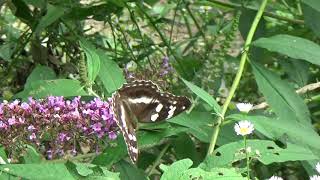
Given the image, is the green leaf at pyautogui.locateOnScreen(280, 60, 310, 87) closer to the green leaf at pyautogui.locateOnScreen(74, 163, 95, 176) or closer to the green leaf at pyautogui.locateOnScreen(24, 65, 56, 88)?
the green leaf at pyautogui.locateOnScreen(24, 65, 56, 88)

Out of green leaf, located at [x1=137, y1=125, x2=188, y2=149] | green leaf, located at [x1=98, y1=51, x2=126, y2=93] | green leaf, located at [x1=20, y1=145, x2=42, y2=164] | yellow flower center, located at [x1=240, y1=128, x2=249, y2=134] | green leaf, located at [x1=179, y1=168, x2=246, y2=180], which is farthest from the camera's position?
green leaf, located at [x1=98, y1=51, x2=126, y2=93]

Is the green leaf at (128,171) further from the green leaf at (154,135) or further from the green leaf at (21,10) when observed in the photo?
the green leaf at (21,10)

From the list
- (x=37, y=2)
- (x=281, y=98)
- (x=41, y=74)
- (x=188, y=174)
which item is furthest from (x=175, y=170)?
(x=37, y=2)

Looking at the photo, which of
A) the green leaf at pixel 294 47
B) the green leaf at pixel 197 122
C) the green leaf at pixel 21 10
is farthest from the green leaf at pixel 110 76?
the green leaf at pixel 21 10

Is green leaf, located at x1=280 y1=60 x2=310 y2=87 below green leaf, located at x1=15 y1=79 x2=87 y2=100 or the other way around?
the other way around

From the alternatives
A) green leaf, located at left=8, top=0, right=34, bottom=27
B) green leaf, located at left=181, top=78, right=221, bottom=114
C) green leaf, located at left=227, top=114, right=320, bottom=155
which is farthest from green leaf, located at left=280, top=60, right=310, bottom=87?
green leaf, located at left=8, top=0, right=34, bottom=27

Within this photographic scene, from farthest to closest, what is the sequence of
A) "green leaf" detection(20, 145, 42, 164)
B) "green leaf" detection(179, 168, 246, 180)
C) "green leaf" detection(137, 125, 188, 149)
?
"green leaf" detection(137, 125, 188, 149) < "green leaf" detection(20, 145, 42, 164) < "green leaf" detection(179, 168, 246, 180)

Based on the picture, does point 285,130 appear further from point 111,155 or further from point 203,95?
point 111,155
